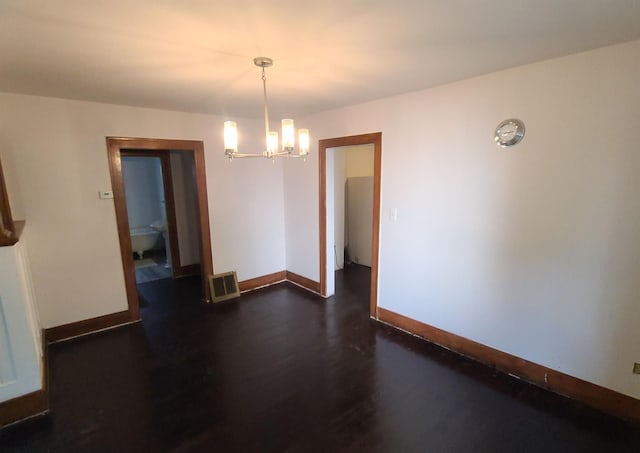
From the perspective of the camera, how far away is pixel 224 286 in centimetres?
397

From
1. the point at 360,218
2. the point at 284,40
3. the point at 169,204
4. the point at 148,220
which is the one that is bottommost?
the point at 148,220

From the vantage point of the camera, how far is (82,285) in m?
3.05

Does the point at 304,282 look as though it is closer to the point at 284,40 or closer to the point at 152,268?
the point at 152,268

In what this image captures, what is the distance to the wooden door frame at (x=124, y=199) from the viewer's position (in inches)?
122

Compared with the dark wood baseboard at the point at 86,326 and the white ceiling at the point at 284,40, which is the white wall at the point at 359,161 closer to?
the white ceiling at the point at 284,40

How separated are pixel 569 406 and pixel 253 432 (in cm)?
218

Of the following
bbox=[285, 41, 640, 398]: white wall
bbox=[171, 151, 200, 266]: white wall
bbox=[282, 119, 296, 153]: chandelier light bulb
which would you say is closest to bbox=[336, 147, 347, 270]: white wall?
bbox=[285, 41, 640, 398]: white wall

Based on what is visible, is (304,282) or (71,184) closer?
(71,184)

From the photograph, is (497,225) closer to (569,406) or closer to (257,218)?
(569,406)

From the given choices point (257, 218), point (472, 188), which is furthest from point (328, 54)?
point (257, 218)

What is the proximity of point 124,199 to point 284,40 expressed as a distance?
2524mm

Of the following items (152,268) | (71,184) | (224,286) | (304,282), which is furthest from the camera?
(152,268)

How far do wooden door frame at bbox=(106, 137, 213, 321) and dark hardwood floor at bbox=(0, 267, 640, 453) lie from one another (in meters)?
0.52

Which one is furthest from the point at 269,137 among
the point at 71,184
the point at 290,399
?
the point at 71,184
